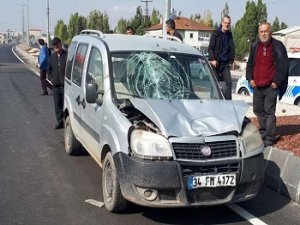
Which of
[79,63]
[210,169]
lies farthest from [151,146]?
[79,63]

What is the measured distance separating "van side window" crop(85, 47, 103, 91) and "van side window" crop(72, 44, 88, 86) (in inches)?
13.7

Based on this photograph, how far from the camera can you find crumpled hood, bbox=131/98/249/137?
462 cm

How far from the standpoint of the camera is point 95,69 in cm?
602

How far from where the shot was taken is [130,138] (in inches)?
181

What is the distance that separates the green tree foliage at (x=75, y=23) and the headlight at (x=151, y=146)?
78219 mm

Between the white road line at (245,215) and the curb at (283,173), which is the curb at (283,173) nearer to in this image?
the curb at (283,173)

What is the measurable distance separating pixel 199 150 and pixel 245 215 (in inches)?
43.0

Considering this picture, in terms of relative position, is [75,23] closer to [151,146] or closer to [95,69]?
[95,69]

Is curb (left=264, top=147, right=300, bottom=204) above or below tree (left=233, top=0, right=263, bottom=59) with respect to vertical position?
below

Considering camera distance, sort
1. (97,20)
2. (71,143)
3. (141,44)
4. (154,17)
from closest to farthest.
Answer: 1. (141,44)
2. (71,143)
3. (97,20)
4. (154,17)

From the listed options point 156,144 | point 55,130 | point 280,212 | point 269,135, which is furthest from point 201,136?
point 55,130

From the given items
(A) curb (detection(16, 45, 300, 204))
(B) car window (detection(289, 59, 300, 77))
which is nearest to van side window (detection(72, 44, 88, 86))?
(A) curb (detection(16, 45, 300, 204))

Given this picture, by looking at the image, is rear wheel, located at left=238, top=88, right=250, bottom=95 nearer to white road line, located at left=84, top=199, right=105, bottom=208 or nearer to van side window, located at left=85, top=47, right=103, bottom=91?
van side window, located at left=85, top=47, right=103, bottom=91

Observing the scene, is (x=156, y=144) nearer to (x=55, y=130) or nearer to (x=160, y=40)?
(x=160, y=40)
